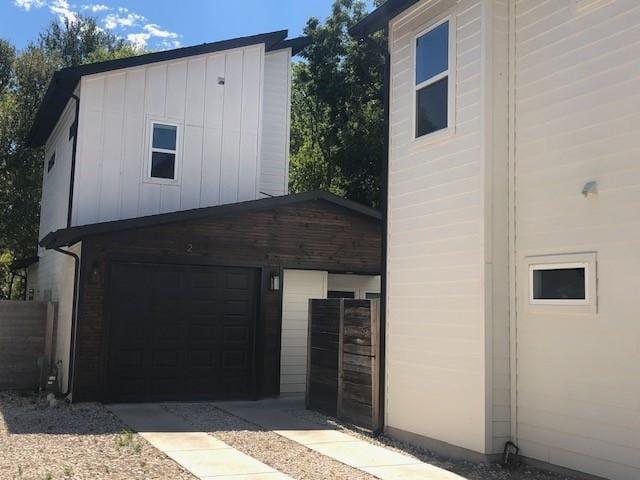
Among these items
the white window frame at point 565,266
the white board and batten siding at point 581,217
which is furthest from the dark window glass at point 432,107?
the white window frame at point 565,266

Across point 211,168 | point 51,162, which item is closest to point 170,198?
point 211,168

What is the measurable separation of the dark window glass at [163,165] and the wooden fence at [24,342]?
334 cm

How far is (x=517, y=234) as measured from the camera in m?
7.03

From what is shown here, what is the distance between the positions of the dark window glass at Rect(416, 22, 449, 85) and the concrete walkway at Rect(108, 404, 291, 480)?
16.7ft

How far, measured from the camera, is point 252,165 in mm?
14102

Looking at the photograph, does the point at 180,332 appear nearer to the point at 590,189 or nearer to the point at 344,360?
the point at 344,360

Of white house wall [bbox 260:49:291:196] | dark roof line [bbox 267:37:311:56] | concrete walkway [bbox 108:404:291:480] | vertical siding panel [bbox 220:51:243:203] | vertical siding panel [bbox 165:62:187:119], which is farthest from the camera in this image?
dark roof line [bbox 267:37:311:56]

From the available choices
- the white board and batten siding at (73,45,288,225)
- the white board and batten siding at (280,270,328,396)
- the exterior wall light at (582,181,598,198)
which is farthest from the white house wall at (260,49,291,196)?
the exterior wall light at (582,181,598,198)

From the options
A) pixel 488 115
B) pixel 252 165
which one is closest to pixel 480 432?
pixel 488 115

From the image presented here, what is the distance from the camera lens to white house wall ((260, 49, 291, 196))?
49.5ft

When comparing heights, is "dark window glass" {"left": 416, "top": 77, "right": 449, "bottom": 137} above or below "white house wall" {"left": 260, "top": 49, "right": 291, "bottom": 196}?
below

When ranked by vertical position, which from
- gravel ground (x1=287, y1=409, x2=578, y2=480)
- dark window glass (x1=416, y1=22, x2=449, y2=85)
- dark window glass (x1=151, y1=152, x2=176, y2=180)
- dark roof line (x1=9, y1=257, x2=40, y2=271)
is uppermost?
dark window glass (x1=416, y1=22, x2=449, y2=85)

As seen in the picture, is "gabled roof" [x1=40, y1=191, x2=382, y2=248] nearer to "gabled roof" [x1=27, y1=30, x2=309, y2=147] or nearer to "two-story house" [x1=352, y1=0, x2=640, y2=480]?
"gabled roof" [x1=27, y1=30, x2=309, y2=147]

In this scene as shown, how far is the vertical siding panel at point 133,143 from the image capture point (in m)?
Result: 12.7
